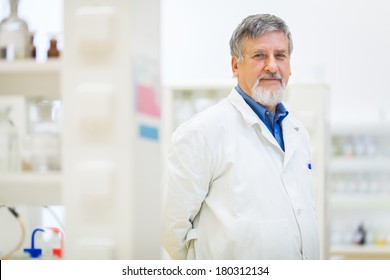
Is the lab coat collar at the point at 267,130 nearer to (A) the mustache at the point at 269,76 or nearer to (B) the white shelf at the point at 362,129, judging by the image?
(A) the mustache at the point at 269,76

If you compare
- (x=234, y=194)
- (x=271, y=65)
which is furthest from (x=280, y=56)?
(x=234, y=194)

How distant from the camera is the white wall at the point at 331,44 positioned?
5223mm

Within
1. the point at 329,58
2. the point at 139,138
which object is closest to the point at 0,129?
the point at 139,138

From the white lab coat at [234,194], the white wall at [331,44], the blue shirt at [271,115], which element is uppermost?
the white wall at [331,44]

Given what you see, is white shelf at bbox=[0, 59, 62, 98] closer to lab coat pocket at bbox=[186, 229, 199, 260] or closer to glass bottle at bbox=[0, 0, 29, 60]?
glass bottle at bbox=[0, 0, 29, 60]

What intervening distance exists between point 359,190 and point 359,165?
0.25 meters

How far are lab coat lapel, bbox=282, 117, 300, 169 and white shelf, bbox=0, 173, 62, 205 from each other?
82cm

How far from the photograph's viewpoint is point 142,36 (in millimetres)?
1742

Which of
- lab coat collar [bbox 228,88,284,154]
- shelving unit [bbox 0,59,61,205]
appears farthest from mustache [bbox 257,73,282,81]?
shelving unit [bbox 0,59,61,205]

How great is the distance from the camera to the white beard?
85.4 inches

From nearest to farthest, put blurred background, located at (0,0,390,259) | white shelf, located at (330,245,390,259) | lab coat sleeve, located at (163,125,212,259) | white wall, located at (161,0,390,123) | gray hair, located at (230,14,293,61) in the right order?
blurred background, located at (0,0,390,259) < lab coat sleeve, located at (163,125,212,259) < gray hair, located at (230,14,293,61) < white shelf, located at (330,245,390,259) < white wall, located at (161,0,390,123)

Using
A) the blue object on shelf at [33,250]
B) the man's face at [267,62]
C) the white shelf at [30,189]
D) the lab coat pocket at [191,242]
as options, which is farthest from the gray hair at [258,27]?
the blue object on shelf at [33,250]

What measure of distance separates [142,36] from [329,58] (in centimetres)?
383

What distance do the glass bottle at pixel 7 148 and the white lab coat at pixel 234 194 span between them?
21.3 inches
